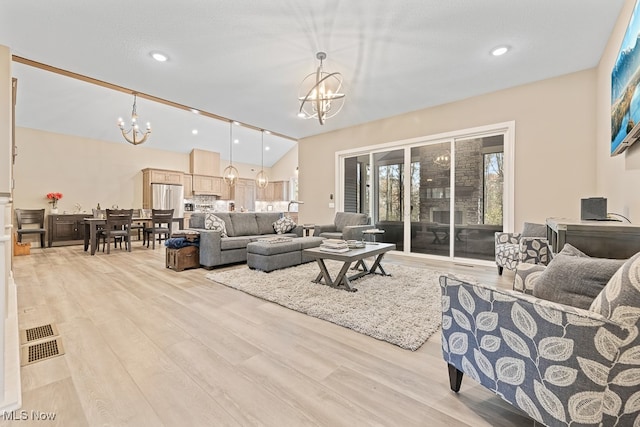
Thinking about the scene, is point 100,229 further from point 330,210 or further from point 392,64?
point 392,64

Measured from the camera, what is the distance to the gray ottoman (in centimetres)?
395

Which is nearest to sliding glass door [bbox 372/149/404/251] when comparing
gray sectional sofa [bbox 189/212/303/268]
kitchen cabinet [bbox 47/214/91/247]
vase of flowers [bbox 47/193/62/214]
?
gray sectional sofa [bbox 189/212/303/268]

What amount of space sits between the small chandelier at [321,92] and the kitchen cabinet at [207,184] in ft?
18.1

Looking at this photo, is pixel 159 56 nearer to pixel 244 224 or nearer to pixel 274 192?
pixel 244 224

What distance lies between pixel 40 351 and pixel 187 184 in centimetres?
772

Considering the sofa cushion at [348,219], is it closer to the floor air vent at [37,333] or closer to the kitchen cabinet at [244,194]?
the floor air vent at [37,333]

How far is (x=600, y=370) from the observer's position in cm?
89

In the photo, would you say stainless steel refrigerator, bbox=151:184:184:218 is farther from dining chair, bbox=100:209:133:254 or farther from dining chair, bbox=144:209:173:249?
dining chair, bbox=100:209:133:254

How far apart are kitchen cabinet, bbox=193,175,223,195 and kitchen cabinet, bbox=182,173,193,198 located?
105mm

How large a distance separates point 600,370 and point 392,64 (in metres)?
3.65

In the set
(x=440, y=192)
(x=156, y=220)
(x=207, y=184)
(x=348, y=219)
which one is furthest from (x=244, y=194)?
(x=440, y=192)

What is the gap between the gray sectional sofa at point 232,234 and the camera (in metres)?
4.20

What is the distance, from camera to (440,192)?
16.6ft

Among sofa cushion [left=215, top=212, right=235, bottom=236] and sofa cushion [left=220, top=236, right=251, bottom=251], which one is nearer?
sofa cushion [left=220, top=236, right=251, bottom=251]
